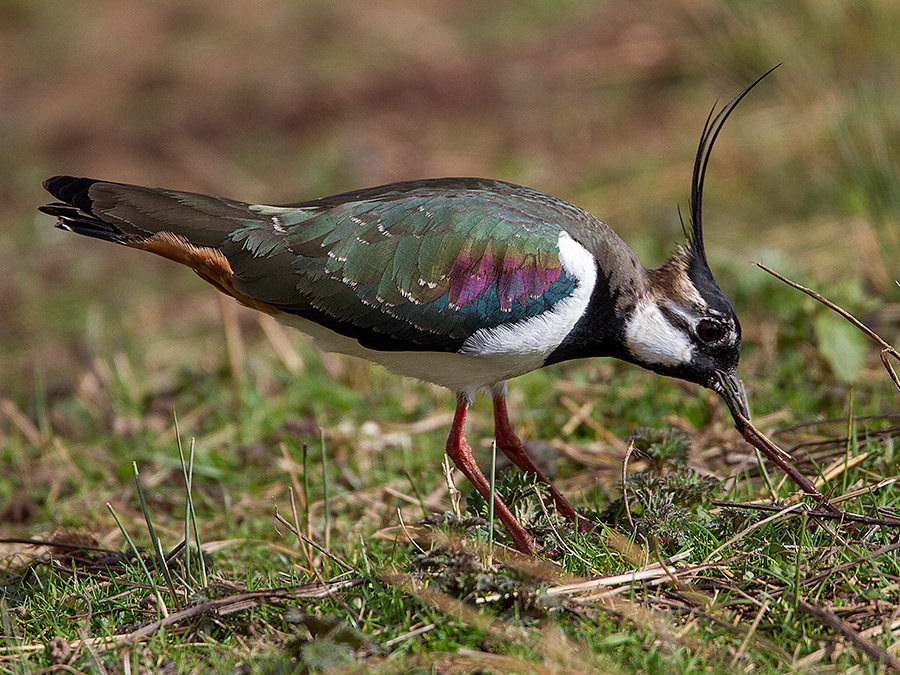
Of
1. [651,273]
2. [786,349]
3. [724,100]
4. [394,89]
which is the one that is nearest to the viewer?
[651,273]

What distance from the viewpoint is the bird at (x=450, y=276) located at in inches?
156

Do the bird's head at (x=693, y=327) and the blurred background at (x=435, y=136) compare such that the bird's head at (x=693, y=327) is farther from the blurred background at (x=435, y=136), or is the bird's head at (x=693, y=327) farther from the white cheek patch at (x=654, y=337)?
the blurred background at (x=435, y=136)

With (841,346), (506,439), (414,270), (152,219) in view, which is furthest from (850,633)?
(152,219)

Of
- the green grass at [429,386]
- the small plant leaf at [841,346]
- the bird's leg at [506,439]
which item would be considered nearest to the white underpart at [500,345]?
the bird's leg at [506,439]

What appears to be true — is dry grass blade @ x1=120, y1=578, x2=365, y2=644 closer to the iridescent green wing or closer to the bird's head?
the iridescent green wing

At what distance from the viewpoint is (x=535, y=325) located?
395 centimetres

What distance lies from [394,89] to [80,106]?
11.2 ft

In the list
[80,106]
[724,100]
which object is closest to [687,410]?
[724,100]

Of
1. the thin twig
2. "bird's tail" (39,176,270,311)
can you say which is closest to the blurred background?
the thin twig

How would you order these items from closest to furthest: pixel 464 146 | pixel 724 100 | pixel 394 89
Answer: pixel 724 100
pixel 464 146
pixel 394 89

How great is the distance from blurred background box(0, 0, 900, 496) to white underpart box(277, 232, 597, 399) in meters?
1.45

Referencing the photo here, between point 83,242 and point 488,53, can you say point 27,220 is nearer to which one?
point 83,242

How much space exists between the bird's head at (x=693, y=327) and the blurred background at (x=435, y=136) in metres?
0.86

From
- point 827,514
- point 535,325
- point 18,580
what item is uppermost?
point 535,325
